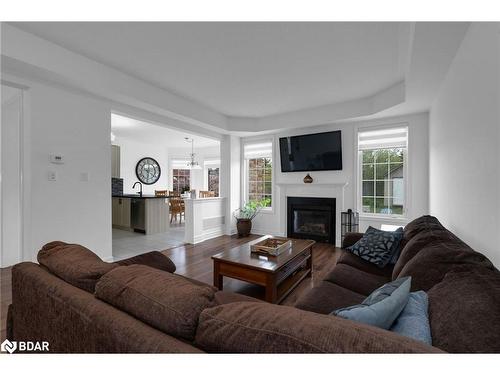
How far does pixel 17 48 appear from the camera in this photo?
2184mm

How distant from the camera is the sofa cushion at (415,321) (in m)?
0.81

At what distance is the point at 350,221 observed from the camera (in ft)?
14.2

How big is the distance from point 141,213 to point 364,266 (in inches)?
196

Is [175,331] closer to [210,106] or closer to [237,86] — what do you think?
[237,86]

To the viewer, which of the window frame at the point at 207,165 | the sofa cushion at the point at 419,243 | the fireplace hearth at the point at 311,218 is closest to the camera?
the sofa cushion at the point at 419,243

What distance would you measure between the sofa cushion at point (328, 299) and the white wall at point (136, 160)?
738 cm

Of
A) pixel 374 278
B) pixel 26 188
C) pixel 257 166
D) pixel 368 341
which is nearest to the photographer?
pixel 368 341

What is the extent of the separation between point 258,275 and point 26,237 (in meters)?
2.64

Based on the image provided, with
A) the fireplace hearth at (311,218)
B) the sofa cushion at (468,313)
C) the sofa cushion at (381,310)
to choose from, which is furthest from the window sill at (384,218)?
the sofa cushion at (381,310)

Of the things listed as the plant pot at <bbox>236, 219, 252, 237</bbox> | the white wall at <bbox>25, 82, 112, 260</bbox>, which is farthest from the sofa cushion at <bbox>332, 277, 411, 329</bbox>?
the plant pot at <bbox>236, 219, 252, 237</bbox>

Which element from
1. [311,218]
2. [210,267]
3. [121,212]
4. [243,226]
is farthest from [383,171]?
[121,212]

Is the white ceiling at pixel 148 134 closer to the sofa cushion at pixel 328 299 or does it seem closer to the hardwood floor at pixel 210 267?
the hardwood floor at pixel 210 267

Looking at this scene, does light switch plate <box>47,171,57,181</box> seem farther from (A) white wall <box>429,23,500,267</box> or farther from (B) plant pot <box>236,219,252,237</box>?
(A) white wall <box>429,23,500,267</box>
